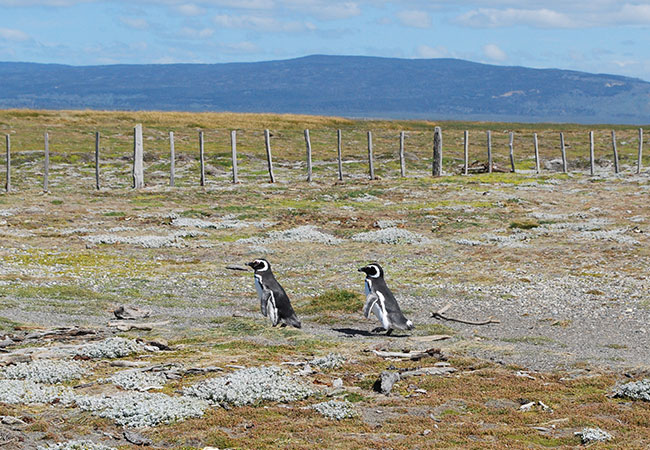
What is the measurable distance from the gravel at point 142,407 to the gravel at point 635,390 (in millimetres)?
6220

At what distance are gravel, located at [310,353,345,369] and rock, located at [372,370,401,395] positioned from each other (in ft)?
4.07

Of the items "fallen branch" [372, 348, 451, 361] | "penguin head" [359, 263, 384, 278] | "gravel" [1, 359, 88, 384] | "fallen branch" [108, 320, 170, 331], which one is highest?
"penguin head" [359, 263, 384, 278]

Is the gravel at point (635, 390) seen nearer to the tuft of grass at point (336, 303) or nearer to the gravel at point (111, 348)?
the tuft of grass at point (336, 303)

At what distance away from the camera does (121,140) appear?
7069 cm

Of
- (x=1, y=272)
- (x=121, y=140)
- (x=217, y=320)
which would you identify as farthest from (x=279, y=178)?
(x=217, y=320)

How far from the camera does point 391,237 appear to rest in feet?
98.0

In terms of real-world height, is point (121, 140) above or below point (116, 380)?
above

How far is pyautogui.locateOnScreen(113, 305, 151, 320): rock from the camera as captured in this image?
59.5ft

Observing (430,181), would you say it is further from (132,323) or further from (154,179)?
(132,323)

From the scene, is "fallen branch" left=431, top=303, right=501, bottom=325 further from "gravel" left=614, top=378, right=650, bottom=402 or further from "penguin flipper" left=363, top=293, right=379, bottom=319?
"gravel" left=614, top=378, right=650, bottom=402

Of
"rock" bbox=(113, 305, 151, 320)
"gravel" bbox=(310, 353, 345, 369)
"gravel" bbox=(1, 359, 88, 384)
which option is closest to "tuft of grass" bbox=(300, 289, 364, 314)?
"rock" bbox=(113, 305, 151, 320)

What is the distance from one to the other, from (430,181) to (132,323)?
33805 mm

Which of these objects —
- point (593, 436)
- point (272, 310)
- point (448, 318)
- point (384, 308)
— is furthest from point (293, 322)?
point (593, 436)

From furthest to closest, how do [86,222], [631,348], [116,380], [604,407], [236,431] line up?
[86,222]
[631,348]
[116,380]
[604,407]
[236,431]
